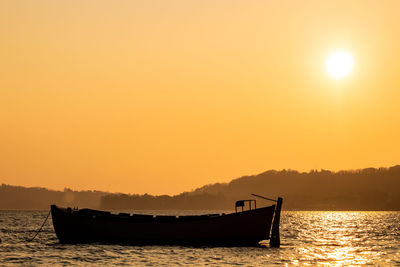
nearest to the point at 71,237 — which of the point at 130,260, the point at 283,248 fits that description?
the point at 130,260

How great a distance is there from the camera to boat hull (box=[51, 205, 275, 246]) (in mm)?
59531

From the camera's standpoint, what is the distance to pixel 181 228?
60.5 m

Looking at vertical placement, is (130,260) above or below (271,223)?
below

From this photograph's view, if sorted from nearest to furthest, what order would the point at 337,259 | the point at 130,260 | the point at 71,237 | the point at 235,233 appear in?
the point at 130,260 → the point at 337,259 → the point at 235,233 → the point at 71,237

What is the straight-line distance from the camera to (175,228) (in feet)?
199

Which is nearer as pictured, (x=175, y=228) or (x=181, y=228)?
(x=181, y=228)

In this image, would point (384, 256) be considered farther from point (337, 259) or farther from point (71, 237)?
point (71, 237)

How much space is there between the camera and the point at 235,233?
5956 centimetres

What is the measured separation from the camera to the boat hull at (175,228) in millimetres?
59531

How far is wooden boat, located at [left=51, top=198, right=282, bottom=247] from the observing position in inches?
2343

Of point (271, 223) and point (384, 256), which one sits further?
point (271, 223)

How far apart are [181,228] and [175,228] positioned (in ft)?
2.03

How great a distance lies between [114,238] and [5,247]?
38.5 ft

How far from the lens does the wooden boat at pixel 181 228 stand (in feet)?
195
